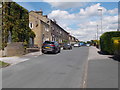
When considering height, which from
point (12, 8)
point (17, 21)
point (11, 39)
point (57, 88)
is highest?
point (12, 8)

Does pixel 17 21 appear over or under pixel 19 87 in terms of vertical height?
over

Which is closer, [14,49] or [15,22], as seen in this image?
[14,49]

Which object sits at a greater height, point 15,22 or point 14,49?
point 15,22

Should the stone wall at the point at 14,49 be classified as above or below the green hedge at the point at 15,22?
below

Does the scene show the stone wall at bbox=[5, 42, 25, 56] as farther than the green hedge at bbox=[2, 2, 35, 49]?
No

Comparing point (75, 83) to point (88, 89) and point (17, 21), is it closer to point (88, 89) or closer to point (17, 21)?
point (88, 89)

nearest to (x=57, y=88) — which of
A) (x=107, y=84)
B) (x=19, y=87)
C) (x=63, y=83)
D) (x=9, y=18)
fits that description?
(x=63, y=83)

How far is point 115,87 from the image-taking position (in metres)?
5.07

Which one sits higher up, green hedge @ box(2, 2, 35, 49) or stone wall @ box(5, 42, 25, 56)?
green hedge @ box(2, 2, 35, 49)

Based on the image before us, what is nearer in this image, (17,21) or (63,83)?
(63,83)

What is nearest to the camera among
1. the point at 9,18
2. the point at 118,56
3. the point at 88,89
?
the point at 88,89

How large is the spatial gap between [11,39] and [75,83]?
1415 cm

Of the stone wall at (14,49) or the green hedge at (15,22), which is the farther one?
the green hedge at (15,22)

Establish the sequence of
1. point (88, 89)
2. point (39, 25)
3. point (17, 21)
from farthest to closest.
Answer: point (39, 25) < point (17, 21) < point (88, 89)
